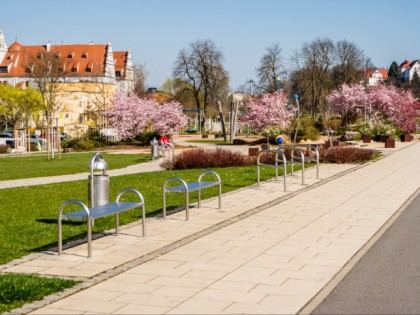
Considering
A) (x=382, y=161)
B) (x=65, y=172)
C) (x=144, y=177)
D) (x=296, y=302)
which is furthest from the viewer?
(x=382, y=161)

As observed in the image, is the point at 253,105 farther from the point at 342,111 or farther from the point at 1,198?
the point at 1,198

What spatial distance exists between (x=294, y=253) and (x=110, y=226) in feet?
10.8

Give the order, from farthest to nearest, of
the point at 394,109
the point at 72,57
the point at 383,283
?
the point at 72,57, the point at 394,109, the point at 383,283

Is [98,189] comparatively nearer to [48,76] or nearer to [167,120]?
[167,120]

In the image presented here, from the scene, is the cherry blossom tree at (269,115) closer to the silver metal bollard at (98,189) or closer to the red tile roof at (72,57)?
the silver metal bollard at (98,189)

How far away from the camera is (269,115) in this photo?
47719 mm

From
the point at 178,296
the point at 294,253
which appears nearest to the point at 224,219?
the point at 294,253

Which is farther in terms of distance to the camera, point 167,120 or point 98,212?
point 167,120

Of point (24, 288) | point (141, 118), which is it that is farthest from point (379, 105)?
point (24, 288)

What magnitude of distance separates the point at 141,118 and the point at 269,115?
8802 mm

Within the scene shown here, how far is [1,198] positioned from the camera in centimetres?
1516

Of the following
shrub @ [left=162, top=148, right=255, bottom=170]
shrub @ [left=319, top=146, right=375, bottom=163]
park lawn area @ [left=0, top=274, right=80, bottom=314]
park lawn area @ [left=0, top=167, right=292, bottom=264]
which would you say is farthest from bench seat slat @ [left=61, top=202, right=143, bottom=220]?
shrub @ [left=319, top=146, right=375, bottom=163]

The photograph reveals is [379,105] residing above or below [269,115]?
above

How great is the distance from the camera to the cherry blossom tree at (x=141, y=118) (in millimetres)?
49000
